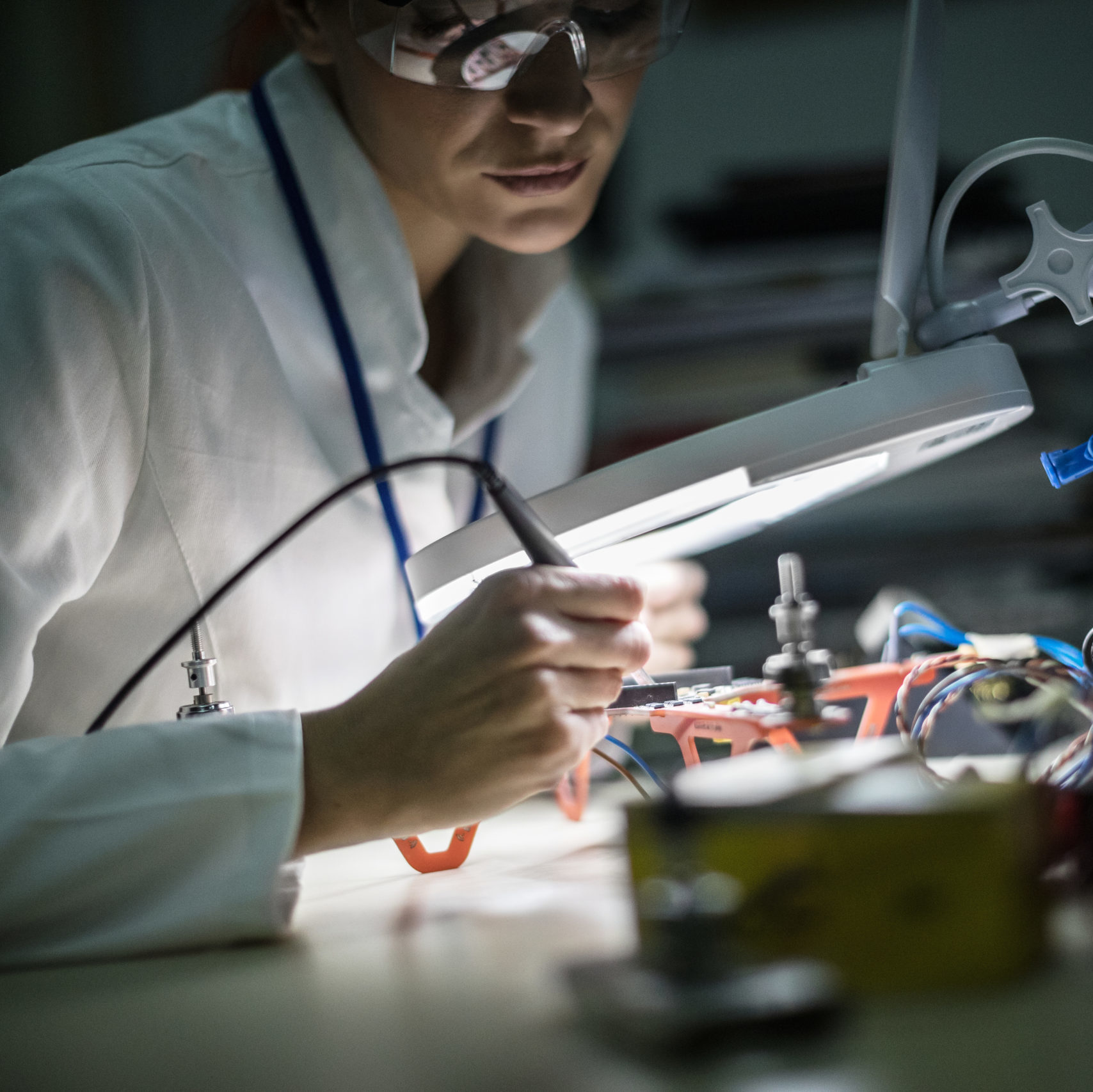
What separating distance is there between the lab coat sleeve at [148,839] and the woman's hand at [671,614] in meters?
0.56

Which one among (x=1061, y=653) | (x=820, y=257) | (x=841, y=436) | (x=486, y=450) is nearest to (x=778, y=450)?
(x=841, y=436)

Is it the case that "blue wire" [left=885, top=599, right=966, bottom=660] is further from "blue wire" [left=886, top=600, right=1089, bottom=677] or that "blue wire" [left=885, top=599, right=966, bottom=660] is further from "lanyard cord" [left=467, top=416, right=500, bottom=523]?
"lanyard cord" [left=467, top=416, right=500, bottom=523]

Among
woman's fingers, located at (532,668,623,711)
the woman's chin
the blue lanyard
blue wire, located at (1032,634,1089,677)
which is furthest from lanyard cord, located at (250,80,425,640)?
blue wire, located at (1032,634,1089,677)

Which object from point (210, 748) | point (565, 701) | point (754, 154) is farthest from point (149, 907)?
point (754, 154)

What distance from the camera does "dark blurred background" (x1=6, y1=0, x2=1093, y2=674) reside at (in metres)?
1.34

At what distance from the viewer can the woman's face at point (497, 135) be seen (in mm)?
790

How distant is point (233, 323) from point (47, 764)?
403 mm

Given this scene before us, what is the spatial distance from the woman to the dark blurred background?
1.36 ft

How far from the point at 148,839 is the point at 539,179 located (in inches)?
23.7

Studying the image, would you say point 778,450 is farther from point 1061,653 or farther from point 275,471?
point 275,471

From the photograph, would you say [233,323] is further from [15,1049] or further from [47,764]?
[15,1049]

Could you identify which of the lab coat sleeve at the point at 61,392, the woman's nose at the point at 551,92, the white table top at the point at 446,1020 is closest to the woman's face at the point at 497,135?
the woman's nose at the point at 551,92

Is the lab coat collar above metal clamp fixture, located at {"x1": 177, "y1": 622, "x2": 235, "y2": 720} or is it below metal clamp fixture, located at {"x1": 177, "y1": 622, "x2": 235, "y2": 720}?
above

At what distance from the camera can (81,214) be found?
0.71 metres
